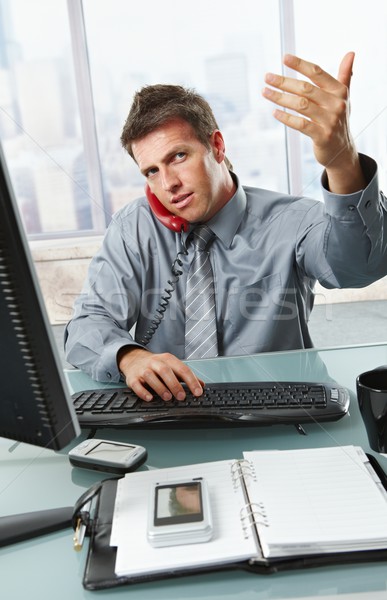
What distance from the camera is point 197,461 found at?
83cm

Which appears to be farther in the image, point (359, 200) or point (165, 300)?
point (165, 300)

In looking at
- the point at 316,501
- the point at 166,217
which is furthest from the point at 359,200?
the point at 316,501

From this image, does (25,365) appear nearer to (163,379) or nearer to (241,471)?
(241,471)

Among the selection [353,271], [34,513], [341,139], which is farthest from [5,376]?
[353,271]

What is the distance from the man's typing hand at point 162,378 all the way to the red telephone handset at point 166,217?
52 centimetres

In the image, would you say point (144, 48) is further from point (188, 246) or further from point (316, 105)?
point (316, 105)

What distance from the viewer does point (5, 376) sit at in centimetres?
64

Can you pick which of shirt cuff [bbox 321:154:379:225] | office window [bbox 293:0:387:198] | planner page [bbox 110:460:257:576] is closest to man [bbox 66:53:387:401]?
shirt cuff [bbox 321:154:379:225]

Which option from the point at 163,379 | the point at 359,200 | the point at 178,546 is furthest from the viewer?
the point at 359,200

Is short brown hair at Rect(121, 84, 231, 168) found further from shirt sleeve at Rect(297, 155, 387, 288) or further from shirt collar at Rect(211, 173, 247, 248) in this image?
shirt sleeve at Rect(297, 155, 387, 288)

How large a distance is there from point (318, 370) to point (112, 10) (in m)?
3.22

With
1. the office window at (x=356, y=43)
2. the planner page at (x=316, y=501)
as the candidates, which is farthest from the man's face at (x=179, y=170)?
the office window at (x=356, y=43)

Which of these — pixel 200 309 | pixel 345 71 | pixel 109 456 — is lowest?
pixel 200 309

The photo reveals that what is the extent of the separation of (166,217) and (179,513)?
3.31 ft
